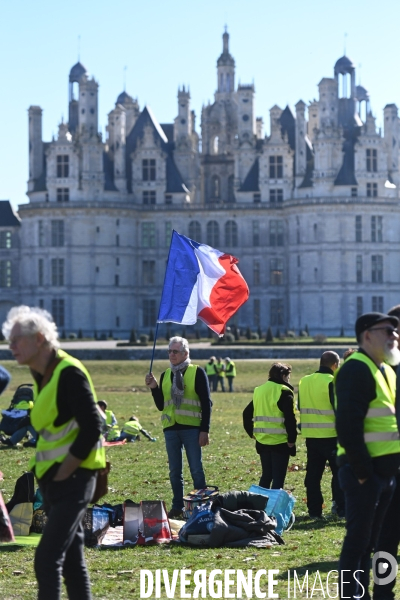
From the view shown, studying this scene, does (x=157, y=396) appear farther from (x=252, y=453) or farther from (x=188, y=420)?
(x=252, y=453)

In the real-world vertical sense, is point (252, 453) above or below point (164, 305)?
below

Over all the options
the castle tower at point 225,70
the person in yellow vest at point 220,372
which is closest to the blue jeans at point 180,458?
the person in yellow vest at point 220,372

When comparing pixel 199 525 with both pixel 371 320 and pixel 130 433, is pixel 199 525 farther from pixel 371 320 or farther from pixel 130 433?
pixel 130 433

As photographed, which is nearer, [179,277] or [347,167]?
[179,277]

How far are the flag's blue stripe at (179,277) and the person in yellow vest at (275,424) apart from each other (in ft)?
6.41

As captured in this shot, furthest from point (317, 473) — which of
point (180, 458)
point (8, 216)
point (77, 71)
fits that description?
point (77, 71)

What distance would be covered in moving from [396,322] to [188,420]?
5808 millimetres

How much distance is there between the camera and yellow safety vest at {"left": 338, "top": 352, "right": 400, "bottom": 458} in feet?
32.3

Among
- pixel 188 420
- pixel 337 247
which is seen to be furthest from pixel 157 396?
pixel 337 247

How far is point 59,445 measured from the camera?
9.16 m

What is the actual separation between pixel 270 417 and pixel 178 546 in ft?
8.43

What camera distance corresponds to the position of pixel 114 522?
1410 centimetres

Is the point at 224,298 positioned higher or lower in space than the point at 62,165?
lower

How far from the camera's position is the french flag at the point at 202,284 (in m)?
17.0
